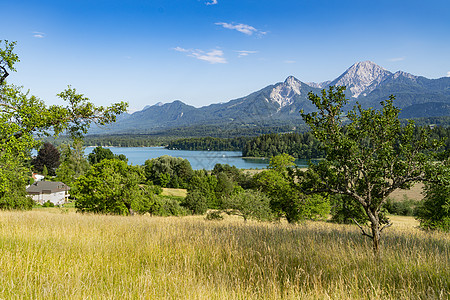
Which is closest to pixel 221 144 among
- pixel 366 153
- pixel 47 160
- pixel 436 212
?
pixel 47 160

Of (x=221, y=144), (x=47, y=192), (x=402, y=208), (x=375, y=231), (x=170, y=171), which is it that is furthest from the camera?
(x=221, y=144)

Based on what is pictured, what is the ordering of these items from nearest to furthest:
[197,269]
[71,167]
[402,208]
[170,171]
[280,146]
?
[197,269], [402,208], [71,167], [170,171], [280,146]

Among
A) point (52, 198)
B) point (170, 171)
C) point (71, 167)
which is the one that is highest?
point (71, 167)

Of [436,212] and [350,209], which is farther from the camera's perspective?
[436,212]

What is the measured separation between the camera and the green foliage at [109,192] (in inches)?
1050

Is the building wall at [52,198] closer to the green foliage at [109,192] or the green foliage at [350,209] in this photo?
the green foliage at [109,192]

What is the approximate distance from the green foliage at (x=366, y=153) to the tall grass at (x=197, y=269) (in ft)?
3.96

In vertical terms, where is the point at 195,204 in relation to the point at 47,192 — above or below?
below

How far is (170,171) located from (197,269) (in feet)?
275

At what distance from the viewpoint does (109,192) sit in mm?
26391

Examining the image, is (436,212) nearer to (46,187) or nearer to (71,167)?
(46,187)

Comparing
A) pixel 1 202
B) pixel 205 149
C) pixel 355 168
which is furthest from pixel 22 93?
pixel 205 149

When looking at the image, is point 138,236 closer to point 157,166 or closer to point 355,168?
point 355,168

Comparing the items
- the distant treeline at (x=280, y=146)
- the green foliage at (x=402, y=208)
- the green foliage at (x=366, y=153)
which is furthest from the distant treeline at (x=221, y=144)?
the green foliage at (x=366, y=153)
